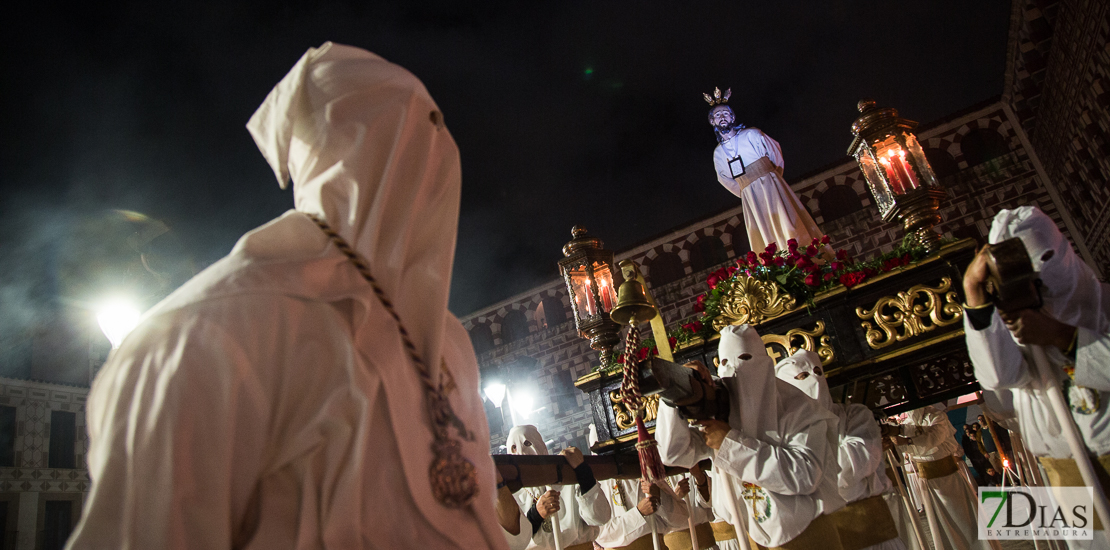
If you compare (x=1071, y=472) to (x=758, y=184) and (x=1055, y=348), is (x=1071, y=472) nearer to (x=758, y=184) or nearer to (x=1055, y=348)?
(x=1055, y=348)

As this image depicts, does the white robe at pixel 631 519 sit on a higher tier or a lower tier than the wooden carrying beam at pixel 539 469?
lower

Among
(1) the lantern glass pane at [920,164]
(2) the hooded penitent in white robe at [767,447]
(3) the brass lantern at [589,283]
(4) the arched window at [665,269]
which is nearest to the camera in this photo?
(2) the hooded penitent in white robe at [767,447]

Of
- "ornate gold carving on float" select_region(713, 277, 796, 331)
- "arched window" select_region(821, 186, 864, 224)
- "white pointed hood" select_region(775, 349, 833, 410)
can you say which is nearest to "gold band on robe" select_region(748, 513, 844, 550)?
"white pointed hood" select_region(775, 349, 833, 410)

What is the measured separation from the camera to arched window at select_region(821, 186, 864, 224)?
12102mm

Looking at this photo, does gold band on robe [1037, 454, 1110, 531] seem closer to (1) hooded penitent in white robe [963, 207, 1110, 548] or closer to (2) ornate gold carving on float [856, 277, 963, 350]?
(1) hooded penitent in white robe [963, 207, 1110, 548]

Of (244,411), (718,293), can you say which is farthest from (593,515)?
(244,411)

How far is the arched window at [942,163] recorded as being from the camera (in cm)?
1146

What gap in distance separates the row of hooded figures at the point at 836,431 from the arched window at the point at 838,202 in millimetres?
7114

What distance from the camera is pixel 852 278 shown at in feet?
12.5

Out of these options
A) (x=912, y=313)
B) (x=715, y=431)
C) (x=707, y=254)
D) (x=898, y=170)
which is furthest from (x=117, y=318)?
(x=707, y=254)

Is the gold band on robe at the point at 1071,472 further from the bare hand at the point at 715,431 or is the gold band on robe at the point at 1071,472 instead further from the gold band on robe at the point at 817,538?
the bare hand at the point at 715,431

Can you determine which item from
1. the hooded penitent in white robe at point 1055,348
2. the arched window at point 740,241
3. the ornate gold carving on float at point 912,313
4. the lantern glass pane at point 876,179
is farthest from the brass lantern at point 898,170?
the arched window at point 740,241

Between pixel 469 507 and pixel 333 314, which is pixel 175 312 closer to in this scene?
pixel 333 314

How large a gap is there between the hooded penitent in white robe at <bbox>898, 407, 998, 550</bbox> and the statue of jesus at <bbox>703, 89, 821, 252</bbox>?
8.91 ft
